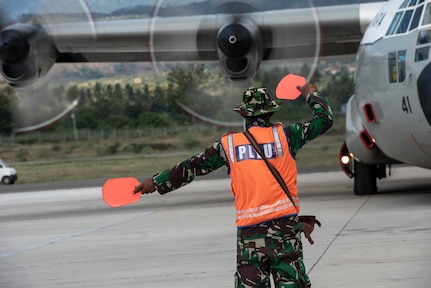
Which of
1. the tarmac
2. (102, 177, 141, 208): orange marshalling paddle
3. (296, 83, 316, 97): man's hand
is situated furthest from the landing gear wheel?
(102, 177, 141, 208): orange marshalling paddle

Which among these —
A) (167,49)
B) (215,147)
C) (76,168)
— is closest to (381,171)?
(167,49)

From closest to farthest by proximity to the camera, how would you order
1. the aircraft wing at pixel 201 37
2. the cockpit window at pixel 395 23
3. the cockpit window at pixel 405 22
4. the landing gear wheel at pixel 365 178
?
the cockpit window at pixel 405 22 → the cockpit window at pixel 395 23 → the landing gear wheel at pixel 365 178 → the aircraft wing at pixel 201 37

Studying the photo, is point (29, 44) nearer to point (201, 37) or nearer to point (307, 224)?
point (201, 37)

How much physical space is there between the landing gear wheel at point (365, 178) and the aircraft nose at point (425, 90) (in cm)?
425

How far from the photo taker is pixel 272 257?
586cm

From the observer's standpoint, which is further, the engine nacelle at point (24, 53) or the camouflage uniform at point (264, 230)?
the engine nacelle at point (24, 53)

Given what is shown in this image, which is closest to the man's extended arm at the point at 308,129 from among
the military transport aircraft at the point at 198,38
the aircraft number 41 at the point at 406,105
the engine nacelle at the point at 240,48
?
the aircraft number 41 at the point at 406,105

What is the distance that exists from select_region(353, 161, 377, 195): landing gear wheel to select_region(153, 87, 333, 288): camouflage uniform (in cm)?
1136

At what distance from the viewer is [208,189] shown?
24.8 meters

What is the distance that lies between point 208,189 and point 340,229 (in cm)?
1260

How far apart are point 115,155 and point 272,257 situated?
A: 46.0 metres

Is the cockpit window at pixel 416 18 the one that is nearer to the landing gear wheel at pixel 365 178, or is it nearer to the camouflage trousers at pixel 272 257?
the landing gear wheel at pixel 365 178

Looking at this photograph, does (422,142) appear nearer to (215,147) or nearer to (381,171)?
(381,171)

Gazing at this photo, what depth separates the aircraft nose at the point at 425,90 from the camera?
1297cm
